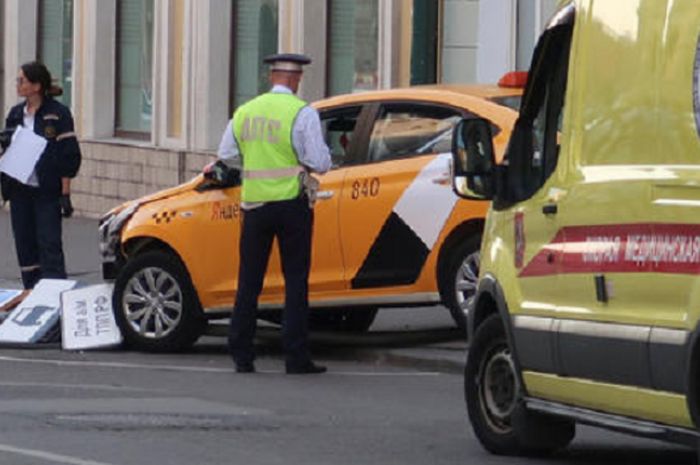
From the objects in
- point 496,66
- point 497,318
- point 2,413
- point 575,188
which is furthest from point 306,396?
point 496,66

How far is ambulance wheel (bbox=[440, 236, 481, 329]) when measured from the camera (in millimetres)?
14828

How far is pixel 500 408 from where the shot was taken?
1069cm

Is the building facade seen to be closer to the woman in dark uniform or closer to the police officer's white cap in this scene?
the woman in dark uniform

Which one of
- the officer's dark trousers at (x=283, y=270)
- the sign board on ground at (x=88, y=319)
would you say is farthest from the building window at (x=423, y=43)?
the officer's dark trousers at (x=283, y=270)

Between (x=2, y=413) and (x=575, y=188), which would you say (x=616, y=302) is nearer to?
(x=575, y=188)

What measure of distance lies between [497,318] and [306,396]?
8.77ft

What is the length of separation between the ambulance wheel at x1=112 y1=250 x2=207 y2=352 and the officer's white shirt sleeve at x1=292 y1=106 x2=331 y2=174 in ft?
5.95

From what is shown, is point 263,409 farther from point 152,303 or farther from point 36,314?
point 36,314

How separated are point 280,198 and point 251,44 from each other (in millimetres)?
12523

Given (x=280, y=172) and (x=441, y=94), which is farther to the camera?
(x=441, y=94)

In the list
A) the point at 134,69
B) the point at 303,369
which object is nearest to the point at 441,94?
the point at 303,369

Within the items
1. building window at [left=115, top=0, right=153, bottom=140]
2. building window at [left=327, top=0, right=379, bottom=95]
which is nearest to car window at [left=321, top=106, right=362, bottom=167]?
building window at [left=327, top=0, right=379, bottom=95]

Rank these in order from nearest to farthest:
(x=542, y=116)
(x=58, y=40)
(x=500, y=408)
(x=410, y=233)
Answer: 1. (x=542, y=116)
2. (x=500, y=408)
3. (x=410, y=233)
4. (x=58, y=40)

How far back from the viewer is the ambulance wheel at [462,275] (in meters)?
14.8
